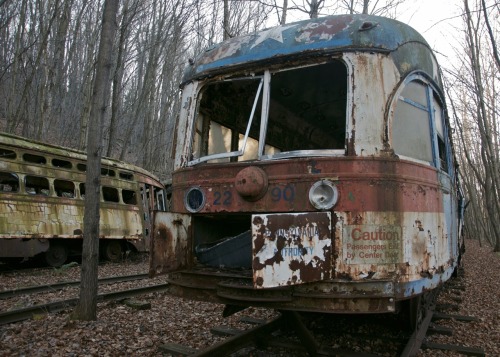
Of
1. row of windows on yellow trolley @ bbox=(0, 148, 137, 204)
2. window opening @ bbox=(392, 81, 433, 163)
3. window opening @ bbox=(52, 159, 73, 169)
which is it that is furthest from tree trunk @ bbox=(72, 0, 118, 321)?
window opening @ bbox=(52, 159, 73, 169)

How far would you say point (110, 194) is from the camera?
13.0 meters

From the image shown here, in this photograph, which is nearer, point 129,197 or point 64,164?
point 64,164

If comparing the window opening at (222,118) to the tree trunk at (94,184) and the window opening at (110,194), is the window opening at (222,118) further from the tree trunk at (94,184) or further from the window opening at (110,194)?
the window opening at (110,194)

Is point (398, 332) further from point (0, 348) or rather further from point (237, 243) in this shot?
point (0, 348)

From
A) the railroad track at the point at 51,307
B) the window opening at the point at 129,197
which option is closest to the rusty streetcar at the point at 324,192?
the railroad track at the point at 51,307

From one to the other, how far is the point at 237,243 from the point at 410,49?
2.46 metres

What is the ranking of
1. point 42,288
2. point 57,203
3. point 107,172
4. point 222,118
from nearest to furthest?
point 222,118 < point 42,288 < point 57,203 < point 107,172

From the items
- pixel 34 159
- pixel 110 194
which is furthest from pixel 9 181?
pixel 110 194

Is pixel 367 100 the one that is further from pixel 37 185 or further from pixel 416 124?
pixel 37 185

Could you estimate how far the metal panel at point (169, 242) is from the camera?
403 centimetres

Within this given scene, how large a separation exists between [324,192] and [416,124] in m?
1.25

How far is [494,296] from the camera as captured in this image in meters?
8.23

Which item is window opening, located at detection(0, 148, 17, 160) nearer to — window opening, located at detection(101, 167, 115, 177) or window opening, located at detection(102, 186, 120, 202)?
window opening, located at detection(101, 167, 115, 177)

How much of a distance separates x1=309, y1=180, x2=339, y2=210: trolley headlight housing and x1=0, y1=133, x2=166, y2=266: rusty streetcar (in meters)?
8.39
